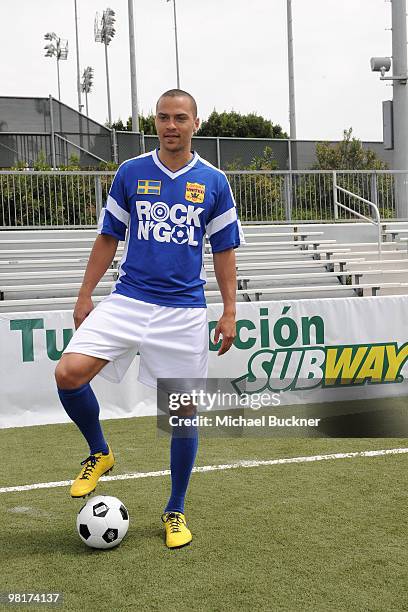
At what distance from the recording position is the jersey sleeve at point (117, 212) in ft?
12.6

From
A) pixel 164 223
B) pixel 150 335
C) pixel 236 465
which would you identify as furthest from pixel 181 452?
pixel 236 465

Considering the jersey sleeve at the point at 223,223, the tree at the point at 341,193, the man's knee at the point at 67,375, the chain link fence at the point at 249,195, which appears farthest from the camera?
the tree at the point at 341,193

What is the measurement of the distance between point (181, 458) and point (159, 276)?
89 centimetres

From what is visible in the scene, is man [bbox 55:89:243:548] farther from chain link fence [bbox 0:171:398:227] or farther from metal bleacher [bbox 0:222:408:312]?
chain link fence [bbox 0:171:398:227]

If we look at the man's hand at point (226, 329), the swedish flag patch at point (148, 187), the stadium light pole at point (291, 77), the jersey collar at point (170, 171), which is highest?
the stadium light pole at point (291, 77)

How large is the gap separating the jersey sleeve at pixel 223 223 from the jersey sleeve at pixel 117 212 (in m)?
0.40

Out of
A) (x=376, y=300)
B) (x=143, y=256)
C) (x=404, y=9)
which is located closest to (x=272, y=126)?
(x=404, y=9)

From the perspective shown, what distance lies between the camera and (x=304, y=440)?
6125 mm

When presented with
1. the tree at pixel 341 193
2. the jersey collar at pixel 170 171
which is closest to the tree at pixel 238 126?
the tree at pixel 341 193

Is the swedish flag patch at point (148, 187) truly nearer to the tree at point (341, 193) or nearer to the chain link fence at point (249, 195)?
the chain link fence at point (249, 195)

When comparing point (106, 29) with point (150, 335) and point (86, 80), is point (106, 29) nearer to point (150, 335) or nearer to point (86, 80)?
point (86, 80)

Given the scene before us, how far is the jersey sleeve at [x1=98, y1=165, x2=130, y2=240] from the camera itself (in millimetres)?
3840

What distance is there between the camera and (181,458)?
12.8 ft

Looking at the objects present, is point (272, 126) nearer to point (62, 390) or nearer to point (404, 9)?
point (404, 9)
